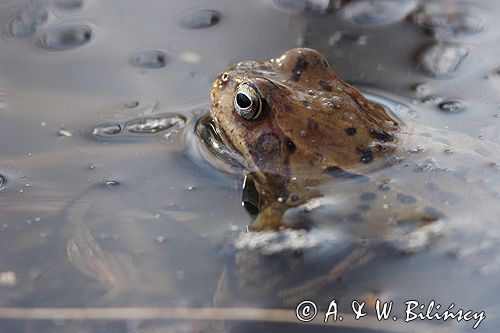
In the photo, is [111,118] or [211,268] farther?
[111,118]

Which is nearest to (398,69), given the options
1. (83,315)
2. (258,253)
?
(258,253)

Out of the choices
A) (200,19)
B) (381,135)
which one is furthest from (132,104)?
(381,135)

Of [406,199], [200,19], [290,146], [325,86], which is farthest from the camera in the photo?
[200,19]

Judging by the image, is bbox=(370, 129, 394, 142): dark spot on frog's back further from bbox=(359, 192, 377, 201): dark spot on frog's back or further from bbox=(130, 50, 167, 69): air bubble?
bbox=(130, 50, 167, 69): air bubble

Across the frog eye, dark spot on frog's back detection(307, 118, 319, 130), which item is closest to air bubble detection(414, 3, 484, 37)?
dark spot on frog's back detection(307, 118, 319, 130)

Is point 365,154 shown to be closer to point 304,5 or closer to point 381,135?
point 381,135

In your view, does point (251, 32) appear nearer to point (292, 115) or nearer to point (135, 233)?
point (292, 115)
